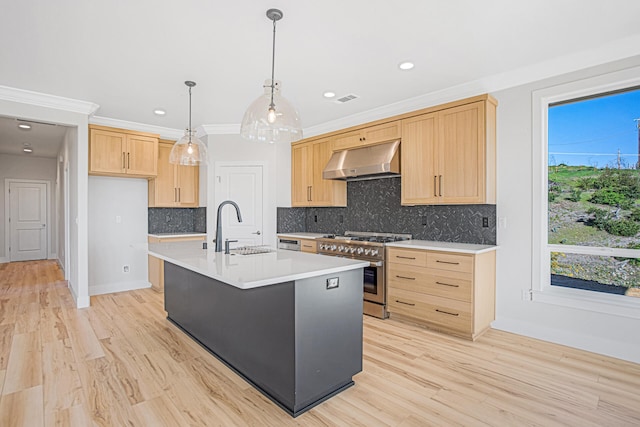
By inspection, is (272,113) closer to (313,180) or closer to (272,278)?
(272,278)

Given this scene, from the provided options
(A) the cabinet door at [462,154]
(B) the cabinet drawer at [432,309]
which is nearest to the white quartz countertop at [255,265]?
(B) the cabinet drawer at [432,309]

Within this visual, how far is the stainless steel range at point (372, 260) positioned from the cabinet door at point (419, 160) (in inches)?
24.0

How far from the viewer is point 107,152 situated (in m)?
4.75

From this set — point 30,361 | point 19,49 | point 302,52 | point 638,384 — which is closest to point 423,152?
point 302,52

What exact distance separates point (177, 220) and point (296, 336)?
14.9 feet

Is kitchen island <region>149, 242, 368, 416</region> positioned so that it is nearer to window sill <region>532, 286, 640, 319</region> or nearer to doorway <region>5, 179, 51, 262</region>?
window sill <region>532, 286, 640, 319</region>

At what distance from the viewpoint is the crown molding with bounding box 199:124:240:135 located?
17.1 ft

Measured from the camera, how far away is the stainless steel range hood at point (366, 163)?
3.98m

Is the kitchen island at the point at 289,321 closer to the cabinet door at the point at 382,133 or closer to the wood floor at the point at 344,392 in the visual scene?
the wood floor at the point at 344,392

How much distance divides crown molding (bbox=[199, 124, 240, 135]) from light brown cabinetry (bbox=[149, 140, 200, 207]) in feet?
2.38

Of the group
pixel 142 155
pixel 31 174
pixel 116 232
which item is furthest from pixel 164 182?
pixel 31 174

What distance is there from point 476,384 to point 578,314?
4.57 feet

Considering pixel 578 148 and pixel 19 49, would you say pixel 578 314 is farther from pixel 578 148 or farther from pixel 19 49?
pixel 19 49

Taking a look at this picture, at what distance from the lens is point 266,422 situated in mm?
1957
